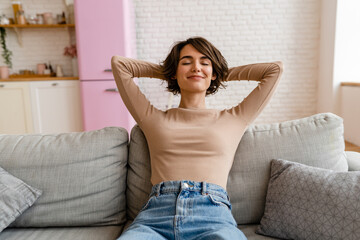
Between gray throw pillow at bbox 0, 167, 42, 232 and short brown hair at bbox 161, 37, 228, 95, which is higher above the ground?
short brown hair at bbox 161, 37, 228, 95

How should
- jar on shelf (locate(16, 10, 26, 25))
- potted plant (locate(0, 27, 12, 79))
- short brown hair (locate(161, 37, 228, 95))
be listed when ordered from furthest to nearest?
potted plant (locate(0, 27, 12, 79)) < jar on shelf (locate(16, 10, 26, 25)) < short brown hair (locate(161, 37, 228, 95))

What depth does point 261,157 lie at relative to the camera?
4.09ft

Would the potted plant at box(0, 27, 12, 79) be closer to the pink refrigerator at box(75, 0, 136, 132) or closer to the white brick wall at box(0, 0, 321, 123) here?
the white brick wall at box(0, 0, 321, 123)

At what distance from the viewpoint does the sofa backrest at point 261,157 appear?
1.22 meters

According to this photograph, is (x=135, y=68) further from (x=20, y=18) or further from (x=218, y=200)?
(x=20, y=18)

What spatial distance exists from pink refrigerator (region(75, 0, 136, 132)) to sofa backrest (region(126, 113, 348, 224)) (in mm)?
2279

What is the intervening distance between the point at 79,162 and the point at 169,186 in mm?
480

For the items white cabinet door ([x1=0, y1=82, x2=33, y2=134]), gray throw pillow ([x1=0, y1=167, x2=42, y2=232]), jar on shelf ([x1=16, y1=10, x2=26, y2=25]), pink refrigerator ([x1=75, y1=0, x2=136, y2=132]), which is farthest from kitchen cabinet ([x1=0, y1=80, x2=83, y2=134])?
gray throw pillow ([x1=0, y1=167, x2=42, y2=232])

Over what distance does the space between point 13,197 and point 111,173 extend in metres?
0.41

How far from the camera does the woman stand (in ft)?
3.25

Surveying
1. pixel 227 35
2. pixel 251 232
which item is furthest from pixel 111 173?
pixel 227 35

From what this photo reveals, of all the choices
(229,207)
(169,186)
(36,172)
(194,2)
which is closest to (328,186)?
(229,207)

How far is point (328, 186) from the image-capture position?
105cm

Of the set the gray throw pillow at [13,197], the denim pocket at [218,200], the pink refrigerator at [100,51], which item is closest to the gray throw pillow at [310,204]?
the denim pocket at [218,200]
